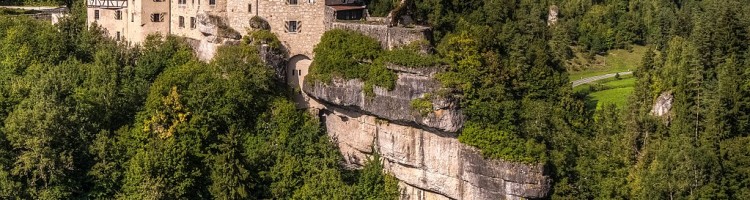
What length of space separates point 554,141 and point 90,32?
36515 millimetres

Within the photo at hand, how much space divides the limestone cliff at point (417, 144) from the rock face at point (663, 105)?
10.9m

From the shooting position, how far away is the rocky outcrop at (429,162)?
63125 millimetres

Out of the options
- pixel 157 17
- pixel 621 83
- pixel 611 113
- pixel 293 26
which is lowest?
pixel 611 113

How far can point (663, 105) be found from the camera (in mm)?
68625

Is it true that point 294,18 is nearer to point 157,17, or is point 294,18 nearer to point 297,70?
point 297,70

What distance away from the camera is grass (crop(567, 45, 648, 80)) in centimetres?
10275

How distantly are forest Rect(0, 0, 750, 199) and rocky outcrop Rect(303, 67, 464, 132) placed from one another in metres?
0.80

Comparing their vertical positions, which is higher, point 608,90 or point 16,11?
point 16,11

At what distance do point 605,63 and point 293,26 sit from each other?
46426mm

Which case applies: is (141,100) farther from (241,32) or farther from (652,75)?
(652,75)

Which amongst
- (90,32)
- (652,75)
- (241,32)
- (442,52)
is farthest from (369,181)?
(90,32)

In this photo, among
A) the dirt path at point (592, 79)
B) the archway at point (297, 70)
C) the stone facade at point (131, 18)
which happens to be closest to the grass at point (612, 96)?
the dirt path at point (592, 79)

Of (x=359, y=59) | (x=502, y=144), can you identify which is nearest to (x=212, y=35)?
(x=359, y=59)

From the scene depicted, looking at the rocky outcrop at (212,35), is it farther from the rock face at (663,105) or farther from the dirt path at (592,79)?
the dirt path at (592,79)
